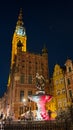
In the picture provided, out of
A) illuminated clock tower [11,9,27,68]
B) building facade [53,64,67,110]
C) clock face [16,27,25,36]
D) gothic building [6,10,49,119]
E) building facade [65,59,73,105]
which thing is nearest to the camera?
building facade [65,59,73,105]

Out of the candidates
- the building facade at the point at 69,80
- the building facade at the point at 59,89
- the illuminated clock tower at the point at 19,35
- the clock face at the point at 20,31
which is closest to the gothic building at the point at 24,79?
the building facade at the point at 59,89

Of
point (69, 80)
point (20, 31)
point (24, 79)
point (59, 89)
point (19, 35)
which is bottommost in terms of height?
point (59, 89)

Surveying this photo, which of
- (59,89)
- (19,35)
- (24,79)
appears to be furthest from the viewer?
(19,35)

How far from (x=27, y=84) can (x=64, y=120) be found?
2967 cm

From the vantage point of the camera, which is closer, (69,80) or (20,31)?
(69,80)

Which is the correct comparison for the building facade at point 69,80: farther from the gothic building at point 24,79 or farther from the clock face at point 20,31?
the clock face at point 20,31

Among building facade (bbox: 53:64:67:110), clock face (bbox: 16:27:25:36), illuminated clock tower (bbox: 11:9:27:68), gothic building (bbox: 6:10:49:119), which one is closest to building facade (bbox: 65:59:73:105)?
building facade (bbox: 53:64:67:110)

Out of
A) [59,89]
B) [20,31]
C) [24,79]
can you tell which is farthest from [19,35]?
[59,89]

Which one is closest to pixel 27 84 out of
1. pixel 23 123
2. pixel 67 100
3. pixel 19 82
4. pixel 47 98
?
pixel 19 82

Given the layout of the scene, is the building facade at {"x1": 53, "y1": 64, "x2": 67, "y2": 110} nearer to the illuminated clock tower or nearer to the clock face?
the illuminated clock tower

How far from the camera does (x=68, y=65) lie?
45.7m

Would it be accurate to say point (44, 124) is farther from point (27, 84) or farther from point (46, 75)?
point (46, 75)

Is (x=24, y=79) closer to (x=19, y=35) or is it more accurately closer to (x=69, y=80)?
(x=69, y=80)

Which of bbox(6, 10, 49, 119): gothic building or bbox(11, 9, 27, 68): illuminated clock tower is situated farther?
bbox(11, 9, 27, 68): illuminated clock tower
